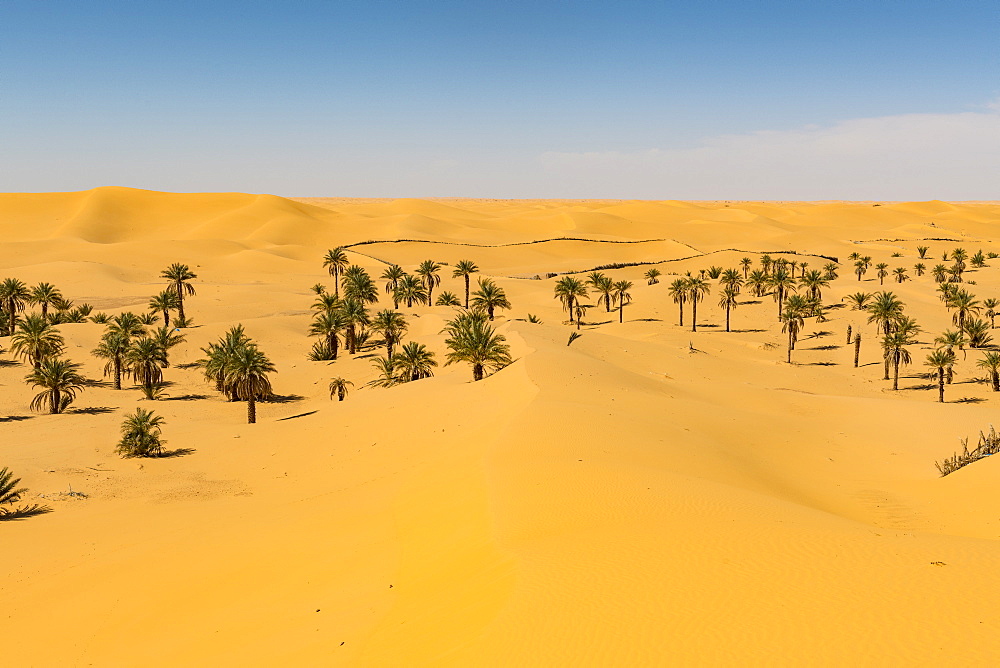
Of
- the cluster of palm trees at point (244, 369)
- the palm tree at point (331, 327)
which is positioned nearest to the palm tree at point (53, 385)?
the cluster of palm trees at point (244, 369)

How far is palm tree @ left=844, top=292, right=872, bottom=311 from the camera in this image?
217 feet

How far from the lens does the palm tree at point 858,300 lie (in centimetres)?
6606

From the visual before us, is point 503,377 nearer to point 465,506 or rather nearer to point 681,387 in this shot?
point 681,387

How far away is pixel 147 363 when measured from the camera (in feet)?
130

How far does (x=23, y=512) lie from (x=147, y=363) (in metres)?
21.3

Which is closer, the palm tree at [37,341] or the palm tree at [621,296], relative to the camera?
the palm tree at [37,341]

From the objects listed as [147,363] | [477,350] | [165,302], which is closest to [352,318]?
[147,363]

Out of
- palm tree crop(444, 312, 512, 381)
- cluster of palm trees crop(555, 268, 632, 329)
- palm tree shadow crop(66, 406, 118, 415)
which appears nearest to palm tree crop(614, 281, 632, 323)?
cluster of palm trees crop(555, 268, 632, 329)

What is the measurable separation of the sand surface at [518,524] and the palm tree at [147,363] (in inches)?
43.4

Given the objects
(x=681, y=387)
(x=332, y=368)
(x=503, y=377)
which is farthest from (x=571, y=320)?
(x=503, y=377)

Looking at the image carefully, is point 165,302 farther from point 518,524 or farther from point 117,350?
point 518,524

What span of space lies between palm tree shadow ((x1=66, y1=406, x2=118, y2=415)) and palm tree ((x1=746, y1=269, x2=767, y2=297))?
64.5 m

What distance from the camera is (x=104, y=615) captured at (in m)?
12.5

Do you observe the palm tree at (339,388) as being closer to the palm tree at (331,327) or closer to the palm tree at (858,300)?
the palm tree at (331,327)
